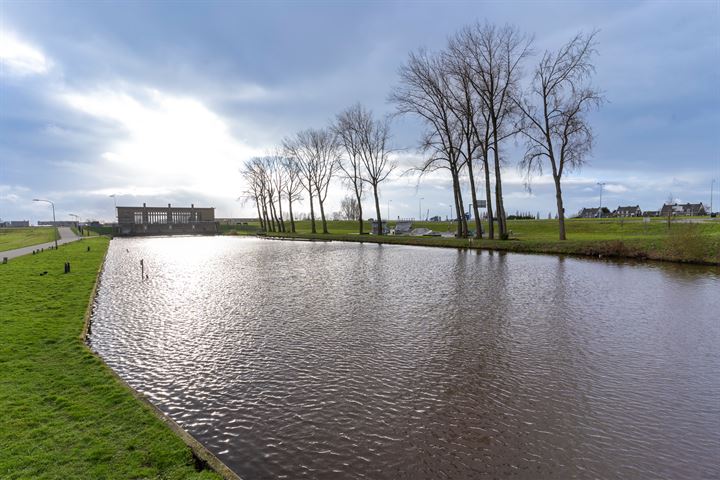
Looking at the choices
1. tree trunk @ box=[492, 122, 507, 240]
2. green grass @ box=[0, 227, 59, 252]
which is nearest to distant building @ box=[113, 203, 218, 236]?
green grass @ box=[0, 227, 59, 252]

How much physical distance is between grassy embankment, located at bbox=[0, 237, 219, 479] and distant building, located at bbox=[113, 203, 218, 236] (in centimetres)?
9492

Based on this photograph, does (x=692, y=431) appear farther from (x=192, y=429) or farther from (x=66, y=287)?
(x=66, y=287)

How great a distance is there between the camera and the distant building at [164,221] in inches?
3882

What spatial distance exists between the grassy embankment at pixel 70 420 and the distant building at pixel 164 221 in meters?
94.9

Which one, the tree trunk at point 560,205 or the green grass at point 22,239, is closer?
the tree trunk at point 560,205

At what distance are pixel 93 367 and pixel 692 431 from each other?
1004cm

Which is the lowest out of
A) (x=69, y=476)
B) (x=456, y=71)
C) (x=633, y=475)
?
(x=633, y=475)

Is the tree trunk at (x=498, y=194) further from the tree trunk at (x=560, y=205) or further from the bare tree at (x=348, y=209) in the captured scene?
the bare tree at (x=348, y=209)

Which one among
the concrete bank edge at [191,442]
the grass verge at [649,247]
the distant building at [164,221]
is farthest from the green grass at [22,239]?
the grass verge at [649,247]

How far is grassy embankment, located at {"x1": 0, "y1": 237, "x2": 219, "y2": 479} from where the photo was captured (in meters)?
4.46

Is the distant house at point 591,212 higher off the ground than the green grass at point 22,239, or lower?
higher

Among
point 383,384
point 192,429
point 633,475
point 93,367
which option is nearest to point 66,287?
point 93,367

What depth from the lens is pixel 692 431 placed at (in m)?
5.52

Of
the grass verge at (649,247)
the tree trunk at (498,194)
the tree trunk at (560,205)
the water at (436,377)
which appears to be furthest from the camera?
the tree trunk at (498,194)
